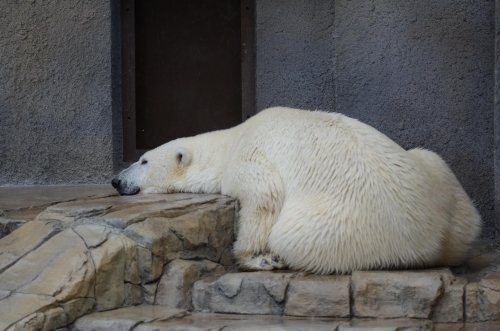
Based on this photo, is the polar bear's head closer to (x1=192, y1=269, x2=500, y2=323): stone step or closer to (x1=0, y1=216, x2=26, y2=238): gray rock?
(x1=0, y1=216, x2=26, y2=238): gray rock

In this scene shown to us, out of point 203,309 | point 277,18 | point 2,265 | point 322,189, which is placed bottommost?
point 203,309

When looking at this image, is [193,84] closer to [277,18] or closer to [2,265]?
[277,18]

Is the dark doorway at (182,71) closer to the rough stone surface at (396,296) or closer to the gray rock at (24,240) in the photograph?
the gray rock at (24,240)

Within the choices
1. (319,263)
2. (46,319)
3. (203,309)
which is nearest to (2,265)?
(46,319)

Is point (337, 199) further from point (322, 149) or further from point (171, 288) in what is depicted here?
point (171, 288)

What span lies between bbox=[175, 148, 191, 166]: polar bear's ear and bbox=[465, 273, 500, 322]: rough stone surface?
2.24 metres

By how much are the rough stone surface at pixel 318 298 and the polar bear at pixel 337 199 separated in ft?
0.81

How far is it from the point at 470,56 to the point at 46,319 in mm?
3848

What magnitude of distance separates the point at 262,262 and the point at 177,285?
0.59m

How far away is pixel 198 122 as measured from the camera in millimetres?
7363

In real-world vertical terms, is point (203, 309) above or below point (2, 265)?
below

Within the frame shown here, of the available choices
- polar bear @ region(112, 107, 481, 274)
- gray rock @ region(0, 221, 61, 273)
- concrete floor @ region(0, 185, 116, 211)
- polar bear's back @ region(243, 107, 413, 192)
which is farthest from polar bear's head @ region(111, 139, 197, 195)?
gray rock @ region(0, 221, 61, 273)

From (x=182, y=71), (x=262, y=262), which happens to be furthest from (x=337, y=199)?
(x=182, y=71)

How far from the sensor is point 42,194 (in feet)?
18.9
